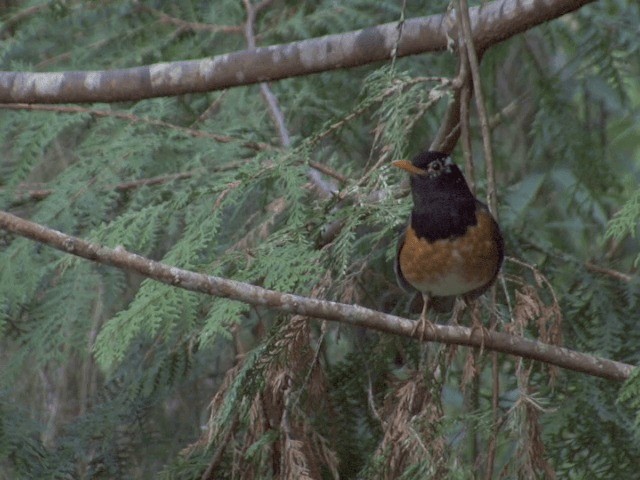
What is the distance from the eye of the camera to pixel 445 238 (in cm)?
360

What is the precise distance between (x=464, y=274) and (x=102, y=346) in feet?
4.02

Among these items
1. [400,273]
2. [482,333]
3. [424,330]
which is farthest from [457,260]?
[424,330]

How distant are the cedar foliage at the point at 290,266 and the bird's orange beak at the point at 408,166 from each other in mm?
50

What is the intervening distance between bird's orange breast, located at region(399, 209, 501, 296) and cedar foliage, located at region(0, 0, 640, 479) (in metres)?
0.17

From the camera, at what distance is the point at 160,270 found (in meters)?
2.60

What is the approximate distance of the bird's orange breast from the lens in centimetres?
354

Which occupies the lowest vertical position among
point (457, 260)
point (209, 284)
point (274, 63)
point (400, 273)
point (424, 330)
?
point (400, 273)

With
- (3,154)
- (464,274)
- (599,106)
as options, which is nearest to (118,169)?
(3,154)

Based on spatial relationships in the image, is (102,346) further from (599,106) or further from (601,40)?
(599,106)

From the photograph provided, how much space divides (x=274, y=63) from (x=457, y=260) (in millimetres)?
862

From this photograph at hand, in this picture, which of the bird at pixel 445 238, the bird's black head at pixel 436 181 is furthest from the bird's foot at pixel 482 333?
the bird's black head at pixel 436 181

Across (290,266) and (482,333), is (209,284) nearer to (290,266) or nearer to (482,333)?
(290,266)

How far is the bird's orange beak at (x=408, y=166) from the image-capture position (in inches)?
126

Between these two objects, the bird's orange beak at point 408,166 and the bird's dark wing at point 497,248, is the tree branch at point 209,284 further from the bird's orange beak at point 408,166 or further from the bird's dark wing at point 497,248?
the bird's dark wing at point 497,248
